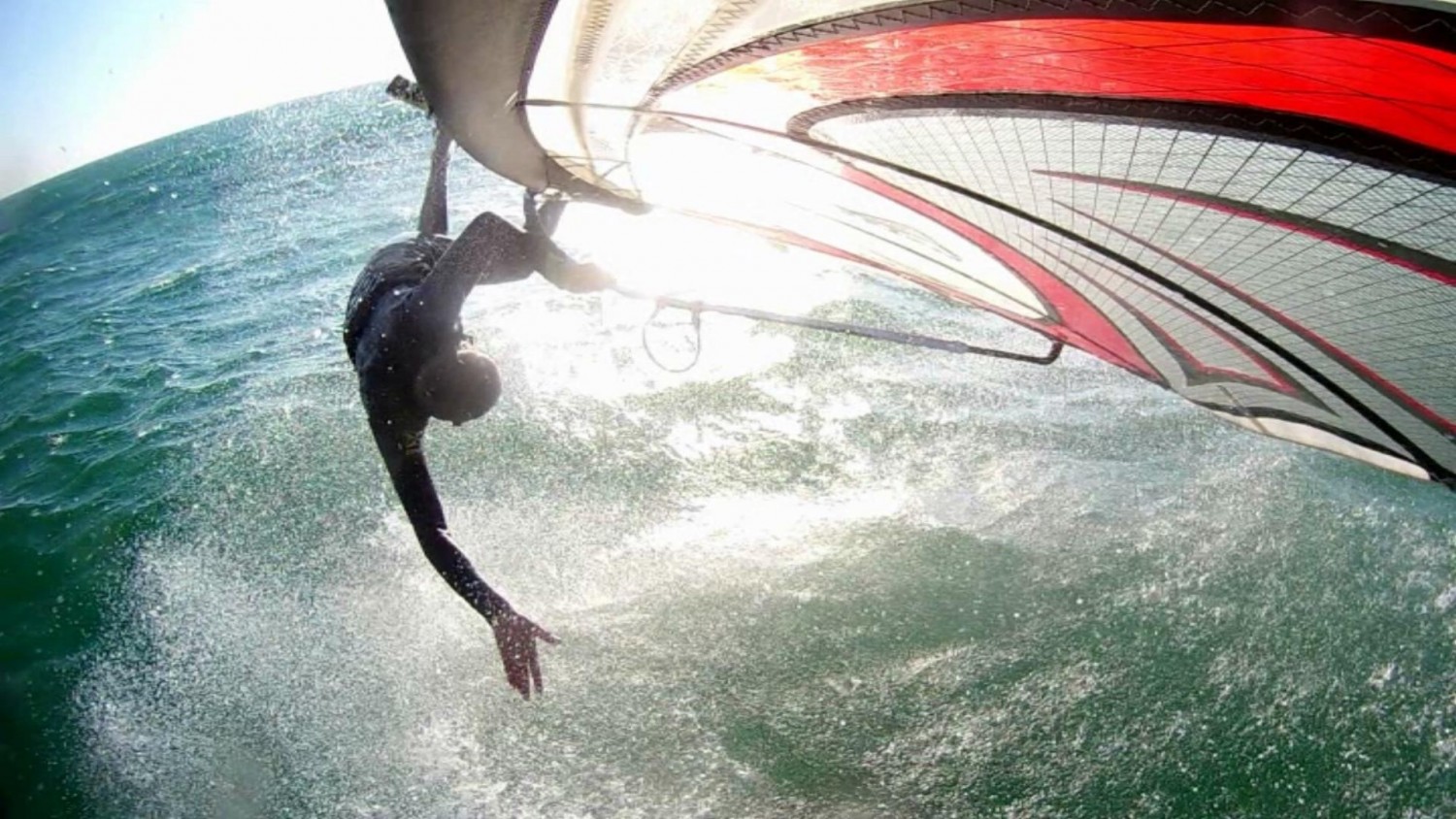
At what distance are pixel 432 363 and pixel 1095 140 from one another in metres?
2.14

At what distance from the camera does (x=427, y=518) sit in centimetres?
290

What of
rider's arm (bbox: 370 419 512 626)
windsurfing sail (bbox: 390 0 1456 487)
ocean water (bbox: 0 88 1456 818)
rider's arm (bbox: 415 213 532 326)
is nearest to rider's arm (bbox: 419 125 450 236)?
windsurfing sail (bbox: 390 0 1456 487)

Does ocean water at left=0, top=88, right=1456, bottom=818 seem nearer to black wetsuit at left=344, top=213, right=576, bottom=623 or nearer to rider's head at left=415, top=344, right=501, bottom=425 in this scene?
black wetsuit at left=344, top=213, right=576, bottom=623

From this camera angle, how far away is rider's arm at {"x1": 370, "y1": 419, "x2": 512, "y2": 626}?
282 centimetres

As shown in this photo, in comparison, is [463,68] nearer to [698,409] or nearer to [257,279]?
[698,409]

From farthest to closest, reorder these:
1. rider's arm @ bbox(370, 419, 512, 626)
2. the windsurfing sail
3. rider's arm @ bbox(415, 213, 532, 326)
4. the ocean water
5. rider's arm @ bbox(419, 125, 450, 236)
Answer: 1. the ocean water
2. rider's arm @ bbox(419, 125, 450, 236)
3. rider's arm @ bbox(370, 419, 512, 626)
4. rider's arm @ bbox(415, 213, 532, 326)
5. the windsurfing sail

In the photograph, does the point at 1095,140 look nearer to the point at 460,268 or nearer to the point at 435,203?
the point at 460,268

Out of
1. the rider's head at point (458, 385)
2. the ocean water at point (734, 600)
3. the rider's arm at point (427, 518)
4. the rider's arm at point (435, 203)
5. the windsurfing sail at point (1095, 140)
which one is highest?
the windsurfing sail at point (1095, 140)

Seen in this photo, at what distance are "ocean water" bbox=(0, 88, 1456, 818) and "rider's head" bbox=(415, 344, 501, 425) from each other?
248 cm

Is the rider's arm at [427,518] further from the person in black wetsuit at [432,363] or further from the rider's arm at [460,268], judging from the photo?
the rider's arm at [460,268]

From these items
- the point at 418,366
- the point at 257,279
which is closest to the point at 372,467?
the point at 418,366

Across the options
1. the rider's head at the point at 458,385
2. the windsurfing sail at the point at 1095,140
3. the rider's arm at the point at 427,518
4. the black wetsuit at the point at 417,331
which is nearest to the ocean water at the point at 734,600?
the windsurfing sail at the point at 1095,140

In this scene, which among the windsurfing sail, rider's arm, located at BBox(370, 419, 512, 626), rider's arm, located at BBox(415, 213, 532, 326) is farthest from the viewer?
rider's arm, located at BBox(370, 419, 512, 626)

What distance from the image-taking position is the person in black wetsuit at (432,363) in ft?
8.48
